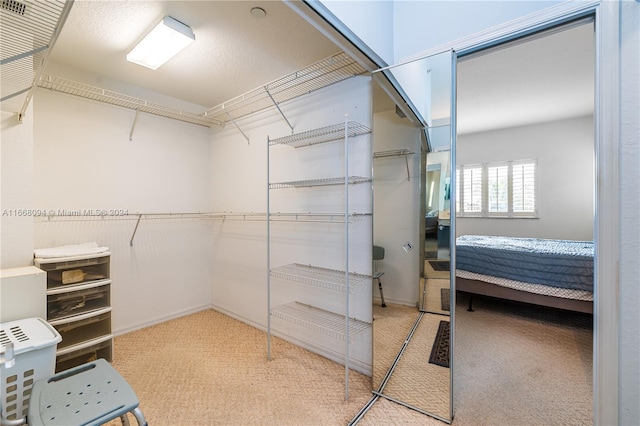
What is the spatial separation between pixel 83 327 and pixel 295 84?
2515 mm

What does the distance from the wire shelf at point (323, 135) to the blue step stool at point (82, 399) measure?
5.62 feet

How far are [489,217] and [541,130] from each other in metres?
1.60

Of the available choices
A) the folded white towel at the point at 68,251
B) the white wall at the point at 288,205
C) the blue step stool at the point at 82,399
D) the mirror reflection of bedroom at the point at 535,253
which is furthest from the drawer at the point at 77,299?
the mirror reflection of bedroom at the point at 535,253

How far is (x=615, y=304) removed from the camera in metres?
1.09

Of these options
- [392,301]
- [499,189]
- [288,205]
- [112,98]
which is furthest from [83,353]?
[499,189]

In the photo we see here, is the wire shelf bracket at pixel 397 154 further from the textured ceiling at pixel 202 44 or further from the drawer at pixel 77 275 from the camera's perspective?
the drawer at pixel 77 275

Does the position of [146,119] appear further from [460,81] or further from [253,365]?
[460,81]

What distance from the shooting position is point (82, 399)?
1.00 metres

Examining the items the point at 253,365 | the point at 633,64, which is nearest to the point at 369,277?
the point at 253,365

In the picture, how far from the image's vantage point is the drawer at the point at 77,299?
6.03 feet

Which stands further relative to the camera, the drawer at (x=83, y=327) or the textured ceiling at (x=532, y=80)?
the drawer at (x=83, y=327)

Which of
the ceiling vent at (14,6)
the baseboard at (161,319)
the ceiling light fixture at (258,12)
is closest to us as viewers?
the ceiling vent at (14,6)

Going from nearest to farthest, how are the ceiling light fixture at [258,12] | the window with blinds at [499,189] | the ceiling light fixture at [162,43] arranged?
1. the ceiling light fixture at [258,12]
2. the ceiling light fixture at [162,43]
3. the window with blinds at [499,189]

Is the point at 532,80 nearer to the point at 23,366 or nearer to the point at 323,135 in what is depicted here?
the point at 323,135
